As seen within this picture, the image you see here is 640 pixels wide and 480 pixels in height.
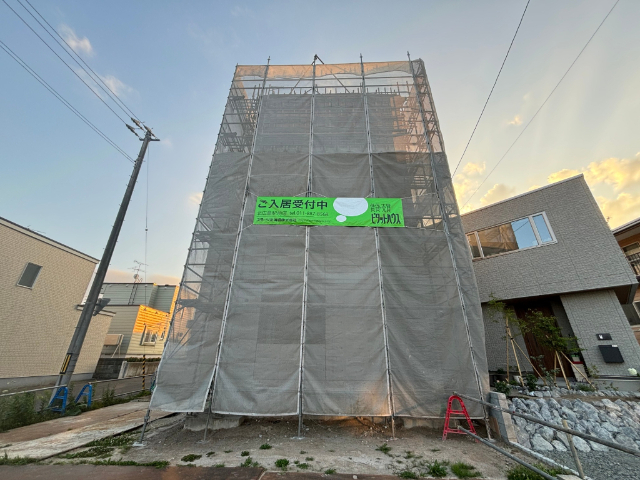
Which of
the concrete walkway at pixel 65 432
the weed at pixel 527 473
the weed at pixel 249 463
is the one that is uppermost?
the weed at pixel 527 473

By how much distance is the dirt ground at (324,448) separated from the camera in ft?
13.2

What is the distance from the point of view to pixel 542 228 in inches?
380

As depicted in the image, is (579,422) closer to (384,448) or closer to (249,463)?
(384,448)

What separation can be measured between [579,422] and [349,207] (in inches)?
257

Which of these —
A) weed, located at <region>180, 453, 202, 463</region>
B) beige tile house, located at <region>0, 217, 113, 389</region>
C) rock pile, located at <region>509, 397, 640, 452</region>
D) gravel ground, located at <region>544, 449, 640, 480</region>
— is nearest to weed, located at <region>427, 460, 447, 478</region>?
gravel ground, located at <region>544, 449, 640, 480</region>

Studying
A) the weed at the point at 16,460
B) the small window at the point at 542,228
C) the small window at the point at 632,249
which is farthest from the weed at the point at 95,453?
the small window at the point at 632,249

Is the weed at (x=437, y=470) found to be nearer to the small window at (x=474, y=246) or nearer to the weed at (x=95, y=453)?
the weed at (x=95, y=453)

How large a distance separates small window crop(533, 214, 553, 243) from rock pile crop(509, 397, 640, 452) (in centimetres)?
507

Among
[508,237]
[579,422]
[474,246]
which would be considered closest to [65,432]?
[579,422]

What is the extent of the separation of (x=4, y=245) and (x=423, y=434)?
15.2 metres

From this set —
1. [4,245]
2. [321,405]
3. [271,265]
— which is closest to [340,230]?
[271,265]

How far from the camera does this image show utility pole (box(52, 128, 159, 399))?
25.3 feet

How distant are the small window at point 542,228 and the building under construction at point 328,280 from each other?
5.15 meters

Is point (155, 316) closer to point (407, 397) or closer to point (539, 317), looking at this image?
point (407, 397)
